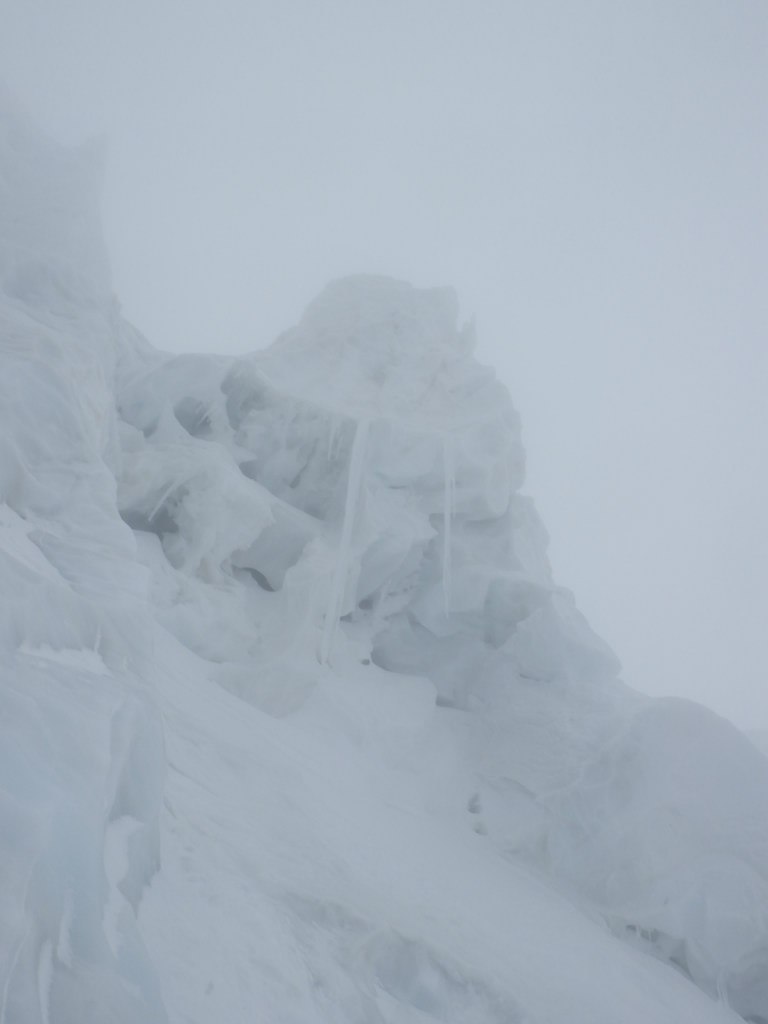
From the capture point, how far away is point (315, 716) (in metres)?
10.5

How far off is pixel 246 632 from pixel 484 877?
474 cm

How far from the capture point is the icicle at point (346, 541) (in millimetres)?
11703

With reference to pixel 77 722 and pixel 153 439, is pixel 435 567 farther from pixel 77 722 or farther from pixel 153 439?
pixel 77 722

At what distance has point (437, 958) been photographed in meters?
5.86

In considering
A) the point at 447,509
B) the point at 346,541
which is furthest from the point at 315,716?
the point at 447,509

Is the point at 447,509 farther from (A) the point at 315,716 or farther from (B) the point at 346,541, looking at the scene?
(A) the point at 315,716

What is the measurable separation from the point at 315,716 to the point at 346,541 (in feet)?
10.1

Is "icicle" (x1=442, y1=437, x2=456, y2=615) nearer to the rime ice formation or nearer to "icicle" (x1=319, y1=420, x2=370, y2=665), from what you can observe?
the rime ice formation

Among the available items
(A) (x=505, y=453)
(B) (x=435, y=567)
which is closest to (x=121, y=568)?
(B) (x=435, y=567)

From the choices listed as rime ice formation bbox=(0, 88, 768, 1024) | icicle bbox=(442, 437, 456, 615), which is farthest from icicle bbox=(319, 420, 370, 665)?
icicle bbox=(442, 437, 456, 615)

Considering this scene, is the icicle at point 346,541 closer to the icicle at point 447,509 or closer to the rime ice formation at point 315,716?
the rime ice formation at point 315,716

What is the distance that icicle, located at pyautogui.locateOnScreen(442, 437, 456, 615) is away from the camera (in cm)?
1324

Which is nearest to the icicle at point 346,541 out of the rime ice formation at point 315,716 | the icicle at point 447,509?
the rime ice formation at point 315,716

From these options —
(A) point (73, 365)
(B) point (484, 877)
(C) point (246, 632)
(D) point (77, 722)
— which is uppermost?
(A) point (73, 365)
